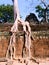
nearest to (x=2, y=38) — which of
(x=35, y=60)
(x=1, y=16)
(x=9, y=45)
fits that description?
(x=9, y=45)

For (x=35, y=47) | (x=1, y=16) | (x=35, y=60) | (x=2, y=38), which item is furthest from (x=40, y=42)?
(x=1, y=16)

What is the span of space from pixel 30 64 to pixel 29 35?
0.99m

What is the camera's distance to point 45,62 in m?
6.11

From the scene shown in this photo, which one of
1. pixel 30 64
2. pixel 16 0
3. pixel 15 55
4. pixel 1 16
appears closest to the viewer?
pixel 30 64

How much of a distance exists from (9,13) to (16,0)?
16103 mm

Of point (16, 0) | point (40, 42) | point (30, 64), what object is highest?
point (16, 0)

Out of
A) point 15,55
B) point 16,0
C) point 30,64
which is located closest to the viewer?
point 30,64

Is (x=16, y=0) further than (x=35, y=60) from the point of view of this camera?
Yes

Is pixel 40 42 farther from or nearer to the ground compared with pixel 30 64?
farther from the ground

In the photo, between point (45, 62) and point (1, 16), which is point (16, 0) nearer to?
point (45, 62)

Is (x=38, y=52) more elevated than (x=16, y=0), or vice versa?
(x=16, y=0)

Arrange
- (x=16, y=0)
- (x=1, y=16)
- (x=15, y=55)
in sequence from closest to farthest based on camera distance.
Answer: (x=15, y=55)
(x=16, y=0)
(x=1, y=16)

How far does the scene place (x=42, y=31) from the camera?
21.9 feet

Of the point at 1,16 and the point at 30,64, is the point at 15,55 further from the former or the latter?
the point at 1,16
